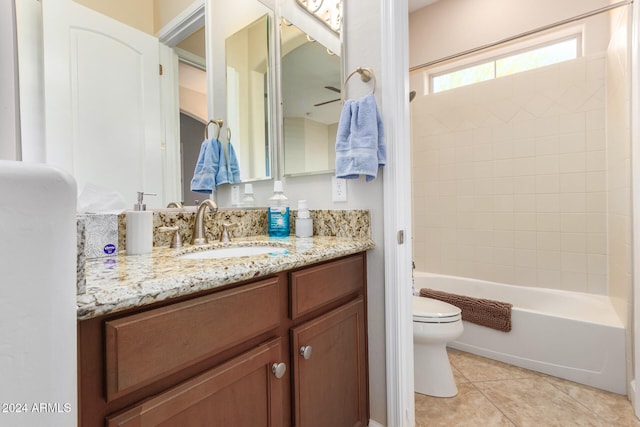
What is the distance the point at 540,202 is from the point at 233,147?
2.29 m

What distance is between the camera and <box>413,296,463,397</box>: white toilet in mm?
1655

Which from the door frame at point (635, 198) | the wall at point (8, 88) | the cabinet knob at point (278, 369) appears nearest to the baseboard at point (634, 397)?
the door frame at point (635, 198)

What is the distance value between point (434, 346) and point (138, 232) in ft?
5.13

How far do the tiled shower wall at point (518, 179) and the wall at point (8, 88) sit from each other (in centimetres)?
277

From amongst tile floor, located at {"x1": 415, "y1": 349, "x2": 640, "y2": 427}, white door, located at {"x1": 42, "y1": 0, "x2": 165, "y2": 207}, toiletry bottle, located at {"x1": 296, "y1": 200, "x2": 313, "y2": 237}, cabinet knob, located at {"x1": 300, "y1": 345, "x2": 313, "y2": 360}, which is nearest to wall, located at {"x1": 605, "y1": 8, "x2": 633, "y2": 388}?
tile floor, located at {"x1": 415, "y1": 349, "x2": 640, "y2": 427}

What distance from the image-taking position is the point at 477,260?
2641 mm

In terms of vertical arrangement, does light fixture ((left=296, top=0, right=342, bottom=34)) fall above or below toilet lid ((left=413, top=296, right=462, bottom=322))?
above

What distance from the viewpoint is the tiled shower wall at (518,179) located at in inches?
86.2

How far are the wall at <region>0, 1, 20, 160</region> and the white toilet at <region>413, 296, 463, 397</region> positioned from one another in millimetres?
1754

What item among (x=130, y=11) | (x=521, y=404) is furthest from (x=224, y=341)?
(x=521, y=404)

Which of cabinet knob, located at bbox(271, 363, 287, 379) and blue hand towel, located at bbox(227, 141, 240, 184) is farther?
blue hand towel, located at bbox(227, 141, 240, 184)

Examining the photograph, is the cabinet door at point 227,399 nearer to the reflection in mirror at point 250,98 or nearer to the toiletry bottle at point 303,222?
the toiletry bottle at point 303,222

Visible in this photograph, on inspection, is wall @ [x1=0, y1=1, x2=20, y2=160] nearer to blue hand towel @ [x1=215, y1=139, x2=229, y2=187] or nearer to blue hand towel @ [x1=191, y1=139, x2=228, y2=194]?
blue hand towel @ [x1=191, y1=139, x2=228, y2=194]

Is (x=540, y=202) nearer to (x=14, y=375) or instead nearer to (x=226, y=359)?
(x=226, y=359)
